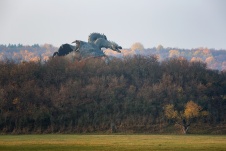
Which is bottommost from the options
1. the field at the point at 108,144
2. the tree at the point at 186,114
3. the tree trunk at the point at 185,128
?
the field at the point at 108,144

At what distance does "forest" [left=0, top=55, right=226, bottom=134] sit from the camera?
65125mm

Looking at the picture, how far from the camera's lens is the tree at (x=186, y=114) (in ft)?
211

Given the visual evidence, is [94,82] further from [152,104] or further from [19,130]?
[19,130]

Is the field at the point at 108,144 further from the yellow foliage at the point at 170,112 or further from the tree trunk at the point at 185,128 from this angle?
the yellow foliage at the point at 170,112

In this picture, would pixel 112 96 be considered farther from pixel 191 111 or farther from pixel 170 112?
pixel 191 111

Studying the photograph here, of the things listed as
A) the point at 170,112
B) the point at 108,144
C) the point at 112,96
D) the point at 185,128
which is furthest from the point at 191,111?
the point at 108,144

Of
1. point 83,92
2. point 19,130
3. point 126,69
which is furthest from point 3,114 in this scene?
point 126,69

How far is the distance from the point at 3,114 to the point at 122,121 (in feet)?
54.4

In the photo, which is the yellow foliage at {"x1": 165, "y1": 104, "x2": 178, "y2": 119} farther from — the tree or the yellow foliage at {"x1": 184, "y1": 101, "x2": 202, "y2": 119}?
the yellow foliage at {"x1": 184, "y1": 101, "x2": 202, "y2": 119}

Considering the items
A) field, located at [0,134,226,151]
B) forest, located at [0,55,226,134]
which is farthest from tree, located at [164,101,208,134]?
field, located at [0,134,226,151]

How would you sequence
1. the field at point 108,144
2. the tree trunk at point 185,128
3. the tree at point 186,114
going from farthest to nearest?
the tree at point 186,114, the tree trunk at point 185,128, the field at point 108,144

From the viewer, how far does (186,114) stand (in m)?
64.4

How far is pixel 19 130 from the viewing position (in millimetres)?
63062

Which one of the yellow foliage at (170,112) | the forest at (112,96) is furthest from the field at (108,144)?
the yellow foliage at (170,112)
